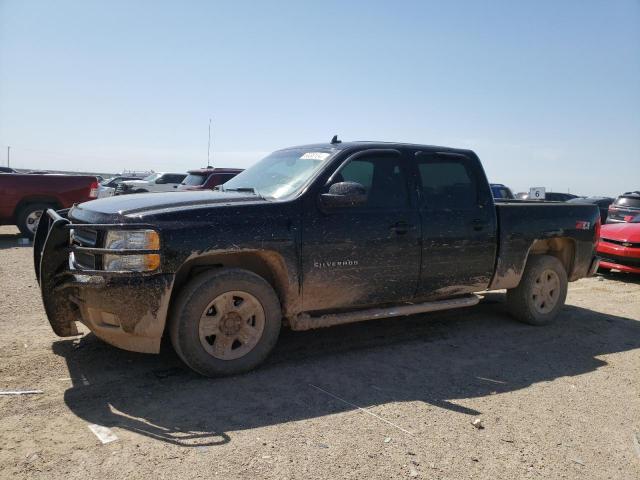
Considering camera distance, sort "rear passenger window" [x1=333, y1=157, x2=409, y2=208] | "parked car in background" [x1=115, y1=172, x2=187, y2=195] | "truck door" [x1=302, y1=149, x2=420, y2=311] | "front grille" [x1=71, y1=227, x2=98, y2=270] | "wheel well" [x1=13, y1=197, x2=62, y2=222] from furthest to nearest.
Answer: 1. "parked car in background" [x1=115, y1=172, x2=187, y2=195]
2. "wheel well" [x1=13, y1=197, x2=62, y2=222]
3. "rear passenger window" [x1=333, y1=157, x2=409, y2=208]
4. "truck door" [x1=302, y1=149, x2=420, y2=311]
5. "front grille" [x1=71, y1=227, x2=98, y2=270]

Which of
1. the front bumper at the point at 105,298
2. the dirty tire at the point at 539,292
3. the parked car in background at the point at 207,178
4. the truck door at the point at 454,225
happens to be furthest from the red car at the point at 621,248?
the parked car in background at the point at 207,178

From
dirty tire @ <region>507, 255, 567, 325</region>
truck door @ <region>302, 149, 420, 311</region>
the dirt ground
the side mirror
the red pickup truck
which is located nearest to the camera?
the dirt ground

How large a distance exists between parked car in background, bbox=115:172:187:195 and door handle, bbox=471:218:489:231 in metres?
13.6

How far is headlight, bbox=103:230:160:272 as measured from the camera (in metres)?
3.71

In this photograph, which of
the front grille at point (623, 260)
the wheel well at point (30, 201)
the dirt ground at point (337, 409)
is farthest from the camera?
the wheel well at point (30, 201)

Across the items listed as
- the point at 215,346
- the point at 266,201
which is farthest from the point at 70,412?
the point at 266,201

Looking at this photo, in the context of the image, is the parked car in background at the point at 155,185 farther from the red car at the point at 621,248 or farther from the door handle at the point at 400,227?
the door handle at the point at 400,227

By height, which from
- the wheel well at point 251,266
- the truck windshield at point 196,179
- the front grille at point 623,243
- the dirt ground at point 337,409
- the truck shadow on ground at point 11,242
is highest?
the truck windshield at point 196,179

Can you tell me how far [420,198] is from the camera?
5.05 meters

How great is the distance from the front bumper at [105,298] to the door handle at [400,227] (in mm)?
2054

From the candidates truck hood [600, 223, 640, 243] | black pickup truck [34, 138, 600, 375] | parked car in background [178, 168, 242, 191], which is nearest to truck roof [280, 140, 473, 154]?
black pickup truck [34, 138, 600, 375]

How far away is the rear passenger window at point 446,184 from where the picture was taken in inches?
203

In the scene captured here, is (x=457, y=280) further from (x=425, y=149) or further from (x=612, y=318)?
(x=612, y=318)

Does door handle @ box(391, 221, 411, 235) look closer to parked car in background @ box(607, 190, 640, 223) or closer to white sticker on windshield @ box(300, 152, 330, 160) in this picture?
white sticker on windshield @ box(300, 152, 330, 160)
